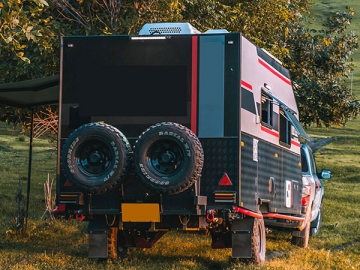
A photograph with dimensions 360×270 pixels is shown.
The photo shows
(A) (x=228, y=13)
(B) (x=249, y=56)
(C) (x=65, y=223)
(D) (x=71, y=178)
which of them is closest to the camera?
(D) (x=71, y=178)

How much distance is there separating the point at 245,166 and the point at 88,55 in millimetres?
2726

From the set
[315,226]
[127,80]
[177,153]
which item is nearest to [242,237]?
[177,153]

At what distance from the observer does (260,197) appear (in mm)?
11844

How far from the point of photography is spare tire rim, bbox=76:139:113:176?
35.6ft

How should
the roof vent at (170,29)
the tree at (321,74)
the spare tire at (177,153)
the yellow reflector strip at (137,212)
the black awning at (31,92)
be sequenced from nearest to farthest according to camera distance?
the spare tire at (177,153)
the yellow reflector strip at (137,212)
the roof vent at (170,29)
the black awning at (31,92)
the tree at (321,74)

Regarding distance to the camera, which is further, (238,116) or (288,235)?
(288,235)

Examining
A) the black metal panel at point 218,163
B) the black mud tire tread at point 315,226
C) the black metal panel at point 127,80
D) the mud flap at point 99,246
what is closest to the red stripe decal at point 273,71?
the black metal panel at point 127,80

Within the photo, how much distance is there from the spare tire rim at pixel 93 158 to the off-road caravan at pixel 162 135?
0.6 inches

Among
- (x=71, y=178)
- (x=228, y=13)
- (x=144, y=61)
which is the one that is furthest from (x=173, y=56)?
(x=228, y=13)

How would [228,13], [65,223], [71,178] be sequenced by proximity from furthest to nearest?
1. [228,13]
2. [65,223]
3. [71,178]

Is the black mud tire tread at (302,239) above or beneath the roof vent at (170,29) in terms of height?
beneath

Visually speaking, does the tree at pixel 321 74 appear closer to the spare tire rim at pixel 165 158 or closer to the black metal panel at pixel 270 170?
the black metal panel at pixel 270 170

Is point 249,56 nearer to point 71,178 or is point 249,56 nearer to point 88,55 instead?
point 88,55

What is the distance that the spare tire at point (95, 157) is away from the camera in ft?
34.9
